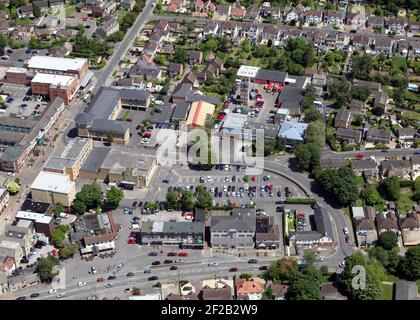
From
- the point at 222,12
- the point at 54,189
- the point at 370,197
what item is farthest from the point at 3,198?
the point at 222,12

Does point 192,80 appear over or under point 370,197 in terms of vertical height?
over

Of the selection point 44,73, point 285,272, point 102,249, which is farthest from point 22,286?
point 44,73

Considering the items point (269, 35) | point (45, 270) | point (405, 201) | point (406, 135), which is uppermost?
point (269, 35)

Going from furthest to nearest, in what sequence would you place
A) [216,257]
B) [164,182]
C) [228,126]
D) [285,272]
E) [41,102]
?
1. [41,102]
2. [228,126]
3. [164,182]
4. [216,257]
5. [285,272]

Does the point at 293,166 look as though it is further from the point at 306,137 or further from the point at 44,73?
the point at 44,73

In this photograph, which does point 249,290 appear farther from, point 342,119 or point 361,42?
point 361,42

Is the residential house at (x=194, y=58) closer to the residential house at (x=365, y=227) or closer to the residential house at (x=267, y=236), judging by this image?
the residential house at (x=267, y=236)

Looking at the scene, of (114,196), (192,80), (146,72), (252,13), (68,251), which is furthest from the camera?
(252,13)

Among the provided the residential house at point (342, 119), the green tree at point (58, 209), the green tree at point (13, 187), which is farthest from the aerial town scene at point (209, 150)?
the residential house at point (342, 119)
